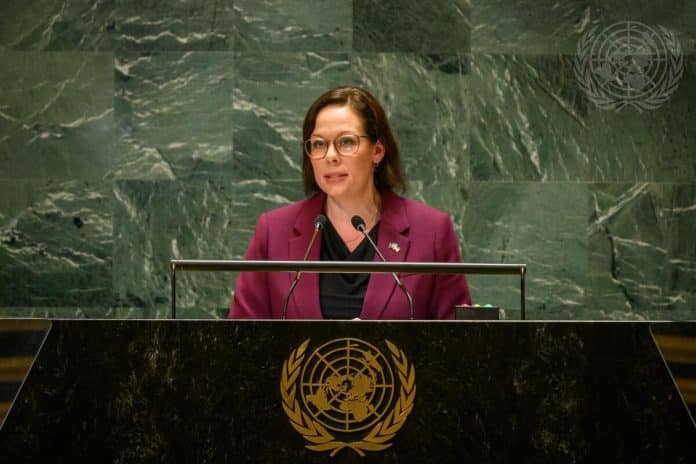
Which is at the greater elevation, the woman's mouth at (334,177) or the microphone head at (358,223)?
the woman's mouth at (334,177)

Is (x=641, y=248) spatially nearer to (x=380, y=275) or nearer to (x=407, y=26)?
(x=407, y=26)

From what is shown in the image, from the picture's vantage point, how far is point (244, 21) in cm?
444

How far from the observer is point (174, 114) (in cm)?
444

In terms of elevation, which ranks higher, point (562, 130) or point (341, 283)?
point (562, 130)

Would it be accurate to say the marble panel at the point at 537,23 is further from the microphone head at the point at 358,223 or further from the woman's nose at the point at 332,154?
the microphone head at the point at 358,223

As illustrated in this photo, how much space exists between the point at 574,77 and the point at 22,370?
346cm

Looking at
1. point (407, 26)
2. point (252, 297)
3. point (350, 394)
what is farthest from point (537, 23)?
point (350, 394)

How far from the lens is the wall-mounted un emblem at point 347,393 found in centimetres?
175

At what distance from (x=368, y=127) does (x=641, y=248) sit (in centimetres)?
212

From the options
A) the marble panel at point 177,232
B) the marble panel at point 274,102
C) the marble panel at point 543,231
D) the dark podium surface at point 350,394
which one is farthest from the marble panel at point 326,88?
the dark podium surface at point 350,394

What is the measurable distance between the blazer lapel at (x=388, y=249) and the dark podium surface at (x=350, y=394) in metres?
0.98

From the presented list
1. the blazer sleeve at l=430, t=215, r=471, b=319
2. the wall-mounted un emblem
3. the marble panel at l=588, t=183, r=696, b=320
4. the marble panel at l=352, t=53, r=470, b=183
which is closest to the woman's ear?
the blazer sleeve at l=430, t=215, r=471, b=319

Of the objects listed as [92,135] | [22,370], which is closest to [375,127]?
[22,370]

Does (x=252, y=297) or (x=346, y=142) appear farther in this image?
(x=346, y=142)
